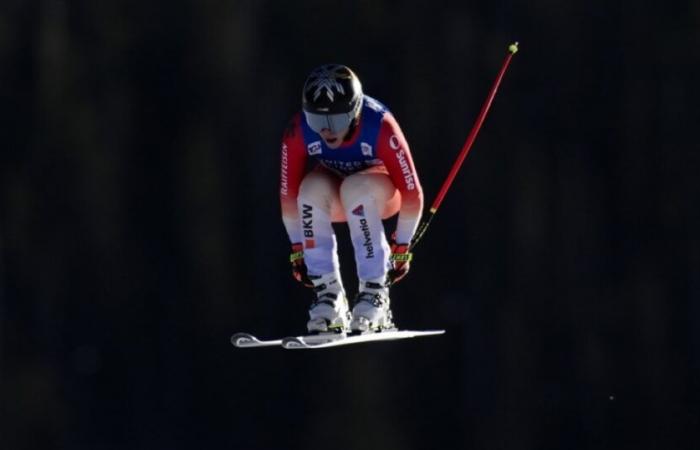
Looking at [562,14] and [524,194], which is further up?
[562,14]

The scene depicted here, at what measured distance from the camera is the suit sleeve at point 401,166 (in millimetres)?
8828

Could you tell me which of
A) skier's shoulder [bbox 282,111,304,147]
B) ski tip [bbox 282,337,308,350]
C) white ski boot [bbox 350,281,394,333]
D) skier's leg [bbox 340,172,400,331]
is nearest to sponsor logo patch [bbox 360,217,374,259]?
skier's leg [bbox 340,172,400,331]

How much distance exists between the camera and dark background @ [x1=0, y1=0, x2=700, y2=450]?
10836 mm

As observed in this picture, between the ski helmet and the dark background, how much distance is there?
2218mm

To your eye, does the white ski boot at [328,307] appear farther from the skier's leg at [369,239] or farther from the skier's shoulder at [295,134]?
the skier's shoulder at [295,134]

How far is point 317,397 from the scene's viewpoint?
11.1 metres

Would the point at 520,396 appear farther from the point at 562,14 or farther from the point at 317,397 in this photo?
the point at 562,14

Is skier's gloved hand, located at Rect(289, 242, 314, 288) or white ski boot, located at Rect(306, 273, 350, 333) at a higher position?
skier's gloved hand, located at Rect(289, 242, 314, 288)

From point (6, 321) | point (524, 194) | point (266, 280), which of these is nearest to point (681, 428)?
point (524, 194)

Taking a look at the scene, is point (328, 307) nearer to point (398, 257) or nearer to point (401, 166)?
point (398, 257)

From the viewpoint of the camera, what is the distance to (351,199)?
886 centimetres

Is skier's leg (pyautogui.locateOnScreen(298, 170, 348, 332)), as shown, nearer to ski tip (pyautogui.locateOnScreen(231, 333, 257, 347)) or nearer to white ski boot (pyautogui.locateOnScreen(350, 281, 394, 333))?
white ski boot (pyautogui.locateOnScreen(350, 281, 394, 333))

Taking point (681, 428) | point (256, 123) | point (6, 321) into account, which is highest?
point (256, 123)

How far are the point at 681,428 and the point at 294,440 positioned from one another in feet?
7.40
